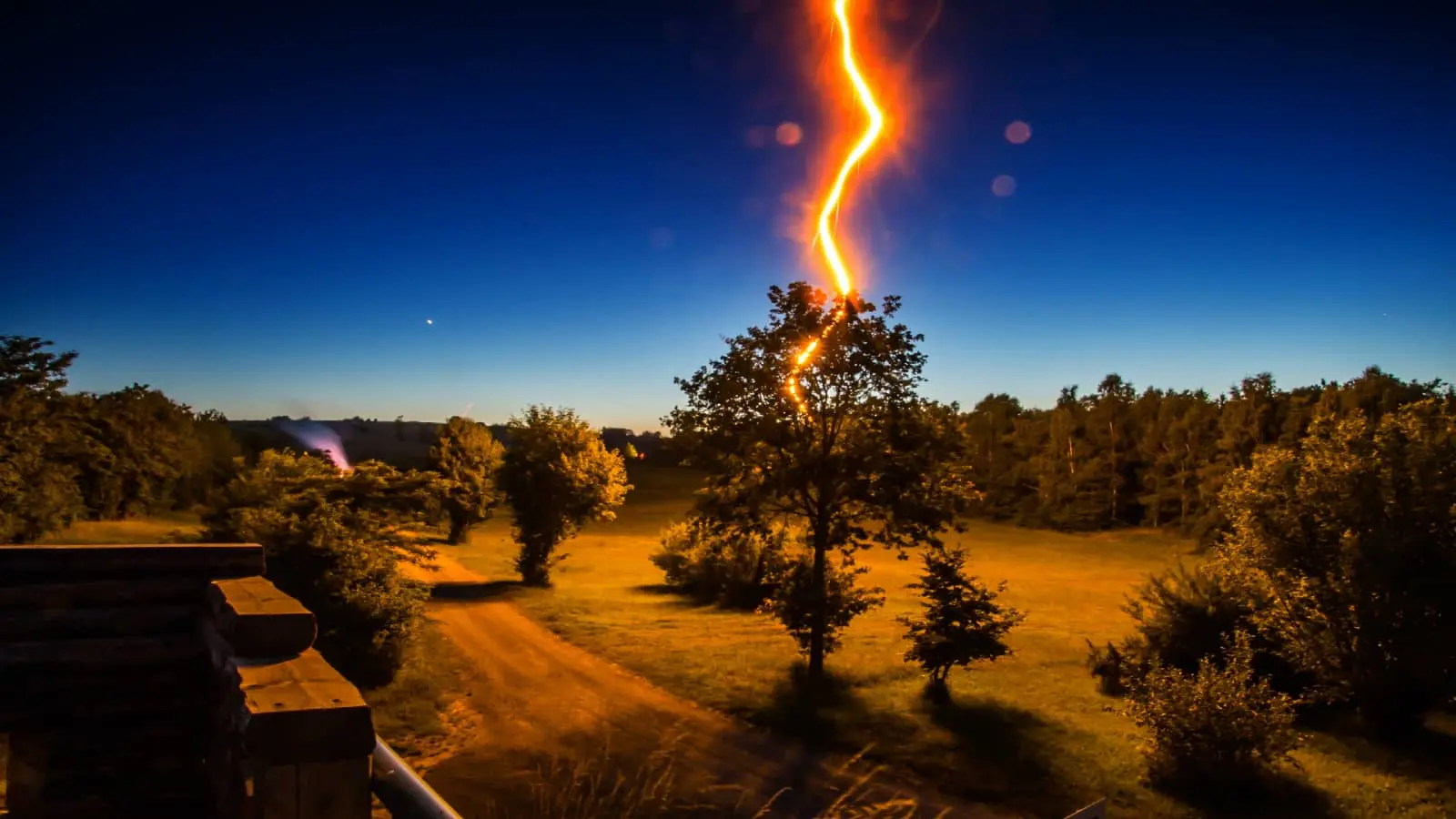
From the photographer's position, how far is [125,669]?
5.18 meters

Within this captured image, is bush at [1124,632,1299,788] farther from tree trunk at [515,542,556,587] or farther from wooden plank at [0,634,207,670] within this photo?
tree trunk at [515,542,556,587]

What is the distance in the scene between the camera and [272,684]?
3352 millimetres

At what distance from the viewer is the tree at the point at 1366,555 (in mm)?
19062

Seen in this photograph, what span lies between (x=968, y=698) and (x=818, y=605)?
5.11 m

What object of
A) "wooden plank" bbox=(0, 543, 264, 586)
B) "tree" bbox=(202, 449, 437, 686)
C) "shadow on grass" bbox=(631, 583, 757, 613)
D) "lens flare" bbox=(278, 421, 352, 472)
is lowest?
"shadow on grass" bbox=(631, 583, 757, 613)

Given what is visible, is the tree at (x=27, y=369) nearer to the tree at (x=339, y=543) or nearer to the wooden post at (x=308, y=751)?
the tree at (x=339, y=543)

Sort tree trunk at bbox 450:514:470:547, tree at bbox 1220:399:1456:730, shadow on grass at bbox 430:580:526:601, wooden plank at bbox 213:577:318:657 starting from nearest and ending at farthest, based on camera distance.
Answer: wooden plank at bbox 213:577:318:657 < tree at bbox 1220:399:1456:730 < shadow on grass at bbox 430:580:526:601 < tree trunk at bbox 450:514:470:547

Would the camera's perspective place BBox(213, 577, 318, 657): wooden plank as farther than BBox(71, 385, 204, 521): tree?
No

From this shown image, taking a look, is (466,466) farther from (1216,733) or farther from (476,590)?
(1216,733)

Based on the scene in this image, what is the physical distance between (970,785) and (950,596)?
717 cm

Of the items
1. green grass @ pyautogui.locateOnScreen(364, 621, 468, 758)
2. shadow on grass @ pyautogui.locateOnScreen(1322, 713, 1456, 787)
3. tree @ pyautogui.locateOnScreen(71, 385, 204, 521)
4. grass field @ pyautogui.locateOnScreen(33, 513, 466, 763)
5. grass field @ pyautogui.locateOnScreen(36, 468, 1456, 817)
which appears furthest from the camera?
tree @ pyautogui.locateOnScreen(71, 385, 204, 521)

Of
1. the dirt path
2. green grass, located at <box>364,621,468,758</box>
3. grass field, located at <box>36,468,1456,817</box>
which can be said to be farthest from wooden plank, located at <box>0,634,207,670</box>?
grass field, located at <box>36,468,1456,817</box>

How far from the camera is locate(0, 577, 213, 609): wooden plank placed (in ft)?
16.1

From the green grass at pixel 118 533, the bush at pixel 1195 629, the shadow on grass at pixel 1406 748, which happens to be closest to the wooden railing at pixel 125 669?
the shadow on grass at pixel 1406 748
